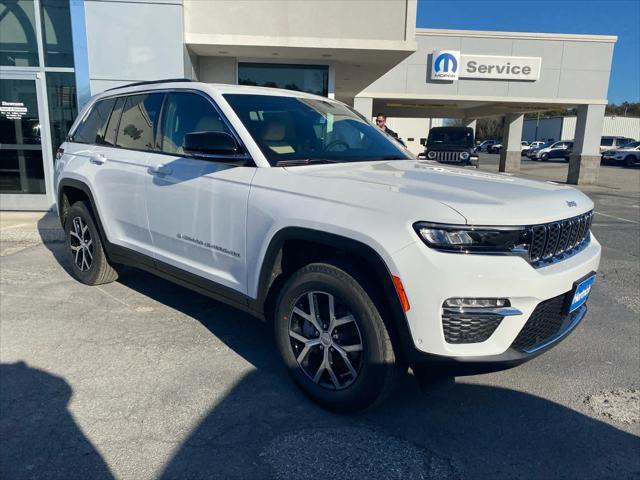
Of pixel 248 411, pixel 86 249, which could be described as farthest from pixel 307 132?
pixel 86 249

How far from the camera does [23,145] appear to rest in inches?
359

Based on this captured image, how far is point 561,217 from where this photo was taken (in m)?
2.62

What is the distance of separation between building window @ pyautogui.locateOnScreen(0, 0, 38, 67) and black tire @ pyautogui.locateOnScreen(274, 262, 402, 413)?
8498 mm

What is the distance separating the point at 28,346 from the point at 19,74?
709 cm

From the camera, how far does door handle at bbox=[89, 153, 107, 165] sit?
4379 mm

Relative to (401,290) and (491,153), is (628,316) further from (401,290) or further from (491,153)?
(491,153)

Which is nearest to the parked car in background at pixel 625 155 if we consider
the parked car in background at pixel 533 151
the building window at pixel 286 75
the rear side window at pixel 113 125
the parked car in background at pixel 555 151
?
the parked car in background at pixel 555 151

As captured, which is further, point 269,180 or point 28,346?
point 28,346

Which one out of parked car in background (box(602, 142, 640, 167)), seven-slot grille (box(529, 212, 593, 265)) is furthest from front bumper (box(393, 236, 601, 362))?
parked car in background (box(602, 142, 640, 167))

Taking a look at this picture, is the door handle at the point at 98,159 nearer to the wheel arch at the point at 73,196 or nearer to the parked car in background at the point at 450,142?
the wheel arch at the point at 73,196

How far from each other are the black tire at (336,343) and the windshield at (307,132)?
843mm

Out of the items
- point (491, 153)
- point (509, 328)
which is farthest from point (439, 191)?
point (491, 153)

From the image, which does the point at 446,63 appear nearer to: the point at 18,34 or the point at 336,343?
the point at 18,34

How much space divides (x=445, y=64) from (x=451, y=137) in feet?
8.42
